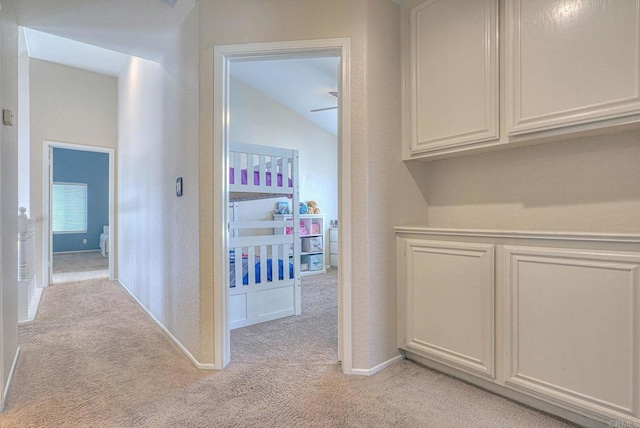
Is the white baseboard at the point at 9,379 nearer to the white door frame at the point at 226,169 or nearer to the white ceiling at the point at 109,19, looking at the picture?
the white door frame at the point at 226,169

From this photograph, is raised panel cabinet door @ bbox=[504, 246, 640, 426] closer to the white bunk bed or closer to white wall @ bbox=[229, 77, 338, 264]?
the white bunk bed

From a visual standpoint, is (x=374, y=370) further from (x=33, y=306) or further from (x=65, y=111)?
(x=65, y=111)

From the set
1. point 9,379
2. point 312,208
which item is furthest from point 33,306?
point 312,208

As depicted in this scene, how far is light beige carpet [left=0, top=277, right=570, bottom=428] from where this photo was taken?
5.17 ft

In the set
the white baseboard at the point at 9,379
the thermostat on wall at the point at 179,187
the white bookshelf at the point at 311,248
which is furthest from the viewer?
the white bookshelf at the point at 311,248

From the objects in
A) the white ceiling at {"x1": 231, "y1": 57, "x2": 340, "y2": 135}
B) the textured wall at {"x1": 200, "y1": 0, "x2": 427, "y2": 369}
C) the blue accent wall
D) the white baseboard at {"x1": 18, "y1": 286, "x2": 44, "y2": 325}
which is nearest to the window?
the blue accent wall

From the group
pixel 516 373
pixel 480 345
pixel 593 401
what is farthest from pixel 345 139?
pixel 593 401

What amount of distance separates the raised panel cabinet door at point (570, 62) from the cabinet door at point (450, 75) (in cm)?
10

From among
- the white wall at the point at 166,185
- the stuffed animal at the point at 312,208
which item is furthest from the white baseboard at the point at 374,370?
the stuffed animal at the point at 312,208

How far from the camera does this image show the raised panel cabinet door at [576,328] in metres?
1.35

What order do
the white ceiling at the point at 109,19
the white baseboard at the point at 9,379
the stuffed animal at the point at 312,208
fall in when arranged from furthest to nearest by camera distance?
the stuffed animal at the point at 312,208 → the white ceiling at the point at 109,19 → the white baseboard at the point at 9,379

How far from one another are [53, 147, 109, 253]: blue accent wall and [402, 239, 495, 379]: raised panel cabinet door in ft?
30.5

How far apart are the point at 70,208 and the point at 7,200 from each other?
8197 mm

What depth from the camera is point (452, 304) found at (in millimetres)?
1893
